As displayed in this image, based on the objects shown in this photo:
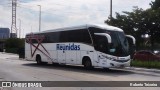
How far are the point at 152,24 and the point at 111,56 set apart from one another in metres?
29.1

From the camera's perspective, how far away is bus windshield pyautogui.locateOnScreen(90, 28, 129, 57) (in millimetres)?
22625

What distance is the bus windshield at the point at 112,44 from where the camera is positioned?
2262 centimetres

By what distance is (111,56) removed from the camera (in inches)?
886

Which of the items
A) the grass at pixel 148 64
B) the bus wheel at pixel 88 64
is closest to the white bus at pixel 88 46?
the bus wheel at pixel 88 64

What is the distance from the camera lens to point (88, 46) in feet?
78.6

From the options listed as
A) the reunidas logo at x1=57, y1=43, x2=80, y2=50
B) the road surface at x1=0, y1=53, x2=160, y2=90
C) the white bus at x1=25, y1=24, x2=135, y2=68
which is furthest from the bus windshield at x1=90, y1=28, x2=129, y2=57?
the reunidas logo at x1=57, y1=43, x2=80, y2=50

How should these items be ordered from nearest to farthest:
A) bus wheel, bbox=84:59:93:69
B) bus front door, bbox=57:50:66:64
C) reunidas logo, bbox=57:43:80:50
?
bus wheel, bbox=84:59:93:69 < reunidas logo, bbox=57:43:80:50 < bus front door, bbox=57:50:66:64

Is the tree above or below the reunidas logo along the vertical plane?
above

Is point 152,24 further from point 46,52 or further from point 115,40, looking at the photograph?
point 115,40

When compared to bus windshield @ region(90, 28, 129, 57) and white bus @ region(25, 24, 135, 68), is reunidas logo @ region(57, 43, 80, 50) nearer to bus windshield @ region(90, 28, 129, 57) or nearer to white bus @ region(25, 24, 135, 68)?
white bus @ region(25, 24, 135, 68)

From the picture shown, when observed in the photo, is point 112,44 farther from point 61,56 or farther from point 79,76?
point 61,56

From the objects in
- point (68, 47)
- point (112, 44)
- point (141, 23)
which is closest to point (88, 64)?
point (112, 44)

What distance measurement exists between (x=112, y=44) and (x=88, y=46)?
6.42 feet

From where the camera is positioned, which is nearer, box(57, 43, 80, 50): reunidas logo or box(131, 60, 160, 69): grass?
box(57, 43, 80, 50): reunidas logo
